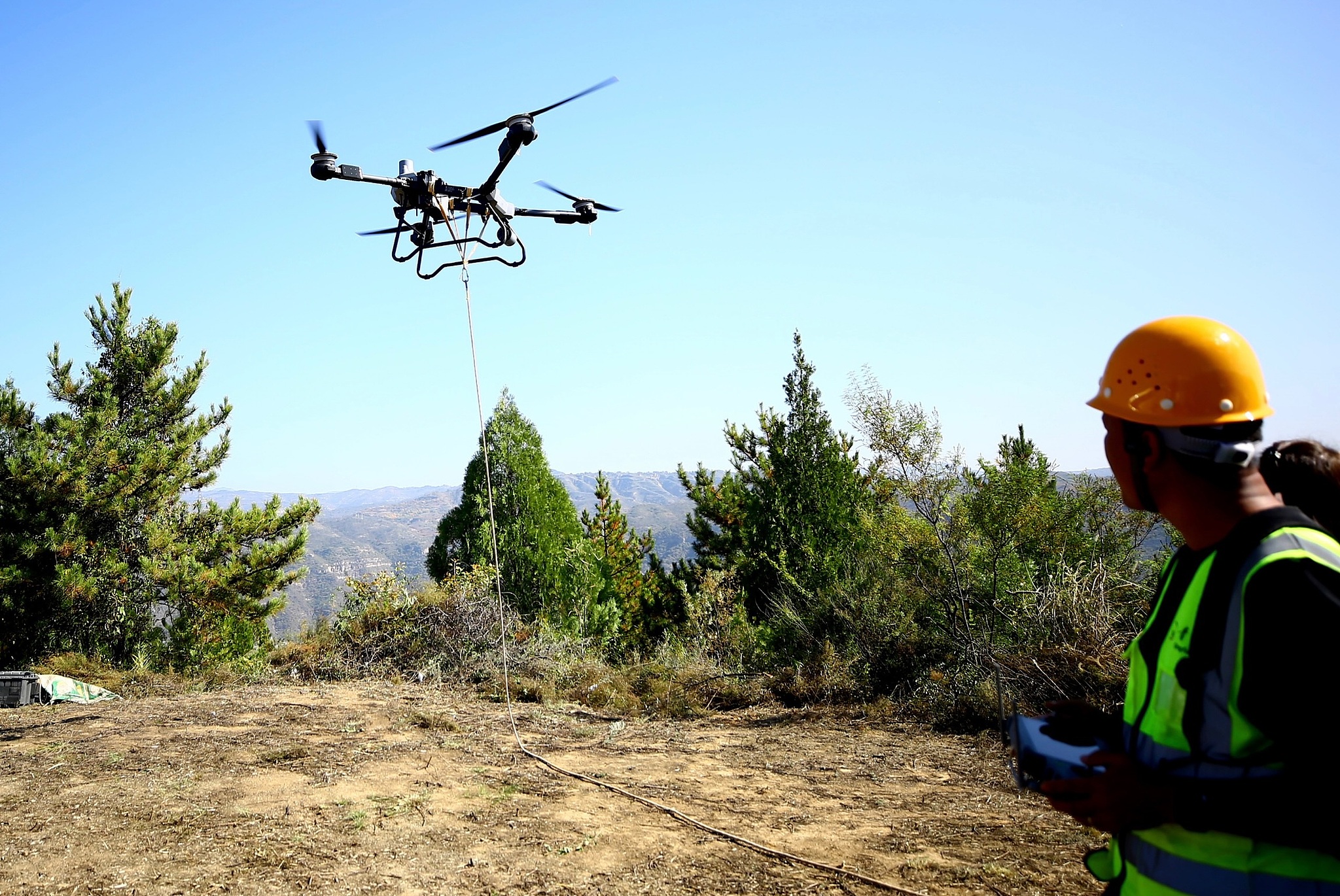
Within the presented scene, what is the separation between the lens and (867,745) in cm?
666

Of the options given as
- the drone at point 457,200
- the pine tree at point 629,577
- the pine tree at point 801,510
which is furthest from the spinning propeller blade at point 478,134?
the pine tree at point 629,577

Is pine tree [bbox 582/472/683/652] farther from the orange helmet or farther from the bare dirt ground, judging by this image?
the orange helmet

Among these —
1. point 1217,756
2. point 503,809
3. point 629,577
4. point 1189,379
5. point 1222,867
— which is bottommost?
point 503,809

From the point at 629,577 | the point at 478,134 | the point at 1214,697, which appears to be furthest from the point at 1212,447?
the point at 629,577

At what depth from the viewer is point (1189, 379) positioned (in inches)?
64.1

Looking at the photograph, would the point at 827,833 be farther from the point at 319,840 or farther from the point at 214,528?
the point at 214,528

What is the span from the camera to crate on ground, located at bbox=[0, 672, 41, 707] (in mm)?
8922

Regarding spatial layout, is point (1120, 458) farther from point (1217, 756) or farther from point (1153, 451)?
point (1217, 756)

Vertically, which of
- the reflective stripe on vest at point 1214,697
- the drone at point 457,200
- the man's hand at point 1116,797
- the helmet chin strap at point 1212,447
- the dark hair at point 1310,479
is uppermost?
the drone at point 457,200

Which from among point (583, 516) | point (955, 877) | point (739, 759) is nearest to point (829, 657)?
point (739, 759)

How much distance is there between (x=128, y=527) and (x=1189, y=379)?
14750 mm

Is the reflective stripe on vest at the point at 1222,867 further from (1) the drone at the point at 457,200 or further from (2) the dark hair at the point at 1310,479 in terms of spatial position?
(1) the drone at the point at 457,200

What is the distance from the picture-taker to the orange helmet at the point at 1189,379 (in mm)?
1610

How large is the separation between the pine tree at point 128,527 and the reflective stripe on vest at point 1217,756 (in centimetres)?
1358
